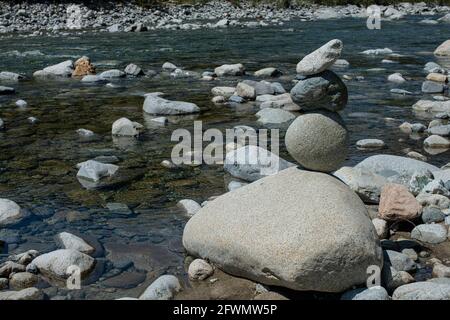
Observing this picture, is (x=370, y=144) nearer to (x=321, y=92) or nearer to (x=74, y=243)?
(x=321, y=92)

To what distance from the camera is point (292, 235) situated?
5191 mm

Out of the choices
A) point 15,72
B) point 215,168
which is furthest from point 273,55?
point 215,168

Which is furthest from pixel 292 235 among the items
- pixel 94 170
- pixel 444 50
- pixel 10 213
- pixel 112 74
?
pixel 444 50

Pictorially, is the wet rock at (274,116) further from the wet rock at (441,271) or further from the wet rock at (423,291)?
the wet rock at (423,291)

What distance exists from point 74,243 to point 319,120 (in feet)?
9.59

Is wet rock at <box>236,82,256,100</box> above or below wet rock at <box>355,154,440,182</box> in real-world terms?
below

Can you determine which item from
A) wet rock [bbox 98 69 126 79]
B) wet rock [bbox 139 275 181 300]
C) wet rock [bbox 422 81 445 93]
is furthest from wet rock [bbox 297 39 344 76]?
wet rock [bbox 98 69 126 79]

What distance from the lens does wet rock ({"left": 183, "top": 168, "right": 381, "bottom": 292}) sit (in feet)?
16.6

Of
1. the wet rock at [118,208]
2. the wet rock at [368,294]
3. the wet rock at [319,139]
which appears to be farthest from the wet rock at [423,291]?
the wet rock at [118,208]

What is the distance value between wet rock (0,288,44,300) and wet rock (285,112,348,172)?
285cm

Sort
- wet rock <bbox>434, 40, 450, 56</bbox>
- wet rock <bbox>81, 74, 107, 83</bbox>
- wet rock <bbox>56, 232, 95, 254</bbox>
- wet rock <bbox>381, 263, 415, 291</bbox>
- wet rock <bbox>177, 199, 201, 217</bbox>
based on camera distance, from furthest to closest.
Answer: wet rock <bbox>434, 40, 450, 56</bbox>, wet rock <bbox>81, 74, 107, 83</bbox>, wet rock <bbox>177, 199, 201, 217</bbox>, wet rock <bbox>56, 232, 95, 254</bbox>, wet rock <bbox>381, 263, 415, 291</bbox>

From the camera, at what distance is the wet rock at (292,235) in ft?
16.6

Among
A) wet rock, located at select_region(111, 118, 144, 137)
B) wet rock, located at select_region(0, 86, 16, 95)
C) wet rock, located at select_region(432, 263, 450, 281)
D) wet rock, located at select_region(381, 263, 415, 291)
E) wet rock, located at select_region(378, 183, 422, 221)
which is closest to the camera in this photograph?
wet rock, located at select_region(381, 263, 415, 291)

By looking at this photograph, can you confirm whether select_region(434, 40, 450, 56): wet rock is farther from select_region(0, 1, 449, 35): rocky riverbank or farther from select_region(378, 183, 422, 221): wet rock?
select_region(378, 183, 422, 221): wet rock
